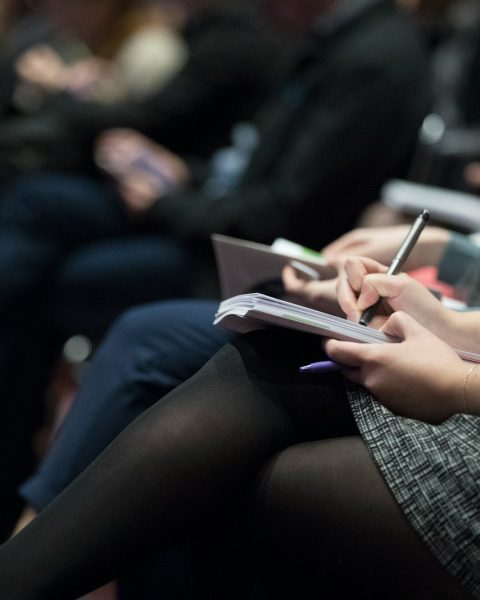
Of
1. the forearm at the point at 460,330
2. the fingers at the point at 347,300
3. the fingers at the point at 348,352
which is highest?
the fingers at the point at 347,300

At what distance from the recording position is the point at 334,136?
5.35ft

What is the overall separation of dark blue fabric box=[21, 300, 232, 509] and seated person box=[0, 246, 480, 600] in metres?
0.18

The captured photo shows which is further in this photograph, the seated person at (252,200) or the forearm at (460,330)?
the seated person at (252,200)

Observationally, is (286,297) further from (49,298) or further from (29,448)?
(49,298)

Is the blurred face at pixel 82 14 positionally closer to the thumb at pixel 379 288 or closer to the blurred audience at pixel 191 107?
the blurred audience at pixel 191 107

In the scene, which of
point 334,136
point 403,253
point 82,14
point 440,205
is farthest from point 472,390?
point 82,14

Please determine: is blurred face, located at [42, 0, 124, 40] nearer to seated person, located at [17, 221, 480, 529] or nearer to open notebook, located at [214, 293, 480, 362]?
seated person, located at [17, 221, 480, 529]

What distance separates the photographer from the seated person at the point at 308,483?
Answer: 29.7 inches

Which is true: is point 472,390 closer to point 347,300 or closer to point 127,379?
point 347,300

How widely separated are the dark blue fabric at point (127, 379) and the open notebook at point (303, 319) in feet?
0.66

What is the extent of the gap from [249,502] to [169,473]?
85mm

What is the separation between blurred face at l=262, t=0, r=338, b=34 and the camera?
6.05 feet

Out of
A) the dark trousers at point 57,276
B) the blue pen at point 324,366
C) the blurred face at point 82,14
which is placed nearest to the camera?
the blue pen at point 324,366

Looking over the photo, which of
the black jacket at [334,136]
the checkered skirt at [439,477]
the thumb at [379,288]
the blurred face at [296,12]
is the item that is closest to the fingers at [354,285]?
the thumb at [379,288]
